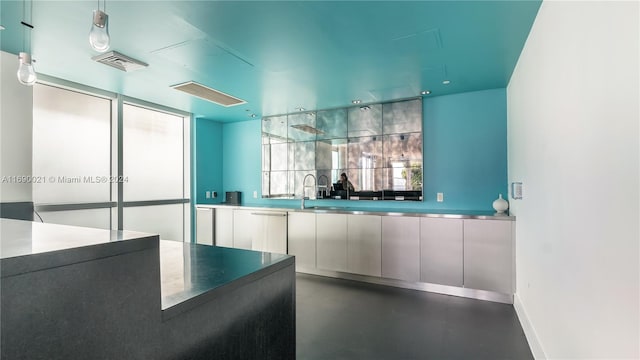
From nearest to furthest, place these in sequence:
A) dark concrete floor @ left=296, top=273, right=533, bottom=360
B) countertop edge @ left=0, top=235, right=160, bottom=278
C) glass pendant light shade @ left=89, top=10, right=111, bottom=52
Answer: countertop edge @ left=0, top=235, right=160, bottom=278
glass pendant light shade @ left=89, top=10, right=111, bottom=52
dark concrete floor @ left=296, top=273, right=533, bottom=360

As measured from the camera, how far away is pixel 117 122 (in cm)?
409

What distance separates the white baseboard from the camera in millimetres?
2143

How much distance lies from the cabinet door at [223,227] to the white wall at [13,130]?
2.56 meters

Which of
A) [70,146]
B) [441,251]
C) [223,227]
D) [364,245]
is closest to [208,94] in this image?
[70,146]

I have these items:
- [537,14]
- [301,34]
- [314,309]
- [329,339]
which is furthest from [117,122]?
[537,14]

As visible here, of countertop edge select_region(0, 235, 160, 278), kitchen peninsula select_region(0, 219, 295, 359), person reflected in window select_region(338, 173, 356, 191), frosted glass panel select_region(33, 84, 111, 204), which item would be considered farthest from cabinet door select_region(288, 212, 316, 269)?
countertop edge select_region(0, 235, 160, 278)

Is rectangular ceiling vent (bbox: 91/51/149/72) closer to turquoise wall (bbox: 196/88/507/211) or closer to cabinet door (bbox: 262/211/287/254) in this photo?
cabinet door (bbox: 262/211/287/254)

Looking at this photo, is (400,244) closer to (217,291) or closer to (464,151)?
(464,151)

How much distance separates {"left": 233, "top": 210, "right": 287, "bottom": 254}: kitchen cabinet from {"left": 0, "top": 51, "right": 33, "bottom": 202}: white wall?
102 inches

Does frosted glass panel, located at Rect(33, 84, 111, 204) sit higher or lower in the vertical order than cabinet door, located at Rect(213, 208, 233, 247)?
higher

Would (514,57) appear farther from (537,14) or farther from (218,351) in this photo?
(218,351)

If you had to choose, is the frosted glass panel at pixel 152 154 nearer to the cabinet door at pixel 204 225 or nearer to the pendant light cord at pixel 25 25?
the cabinet door at pixel 204 225

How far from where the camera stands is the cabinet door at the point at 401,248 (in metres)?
3.60

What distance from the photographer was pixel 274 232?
15.0 ft
